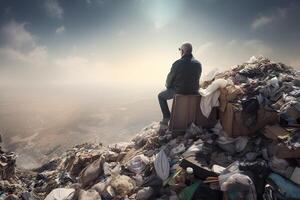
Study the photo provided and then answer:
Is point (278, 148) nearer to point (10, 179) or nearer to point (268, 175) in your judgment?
point (268, 175)

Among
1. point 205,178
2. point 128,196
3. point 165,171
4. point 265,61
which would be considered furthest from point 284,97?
point 128,196

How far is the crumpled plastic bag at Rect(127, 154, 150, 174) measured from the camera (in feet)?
18.9

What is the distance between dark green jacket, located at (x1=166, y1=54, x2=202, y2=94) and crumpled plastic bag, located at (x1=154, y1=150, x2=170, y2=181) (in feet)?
7.20

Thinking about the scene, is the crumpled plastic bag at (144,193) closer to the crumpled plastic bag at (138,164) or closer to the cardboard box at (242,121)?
the crumpled plastic bag at (138,164)

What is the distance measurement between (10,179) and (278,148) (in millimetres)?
11494

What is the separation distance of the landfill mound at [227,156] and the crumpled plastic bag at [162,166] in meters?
0.02

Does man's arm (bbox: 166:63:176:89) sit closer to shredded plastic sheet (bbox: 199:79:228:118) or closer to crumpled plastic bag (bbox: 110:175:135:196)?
shredded plastic sheet (bbox: 199:79:228:118)

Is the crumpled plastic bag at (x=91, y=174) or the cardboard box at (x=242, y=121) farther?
the crumpled plastic bag at (x=91, y=174)

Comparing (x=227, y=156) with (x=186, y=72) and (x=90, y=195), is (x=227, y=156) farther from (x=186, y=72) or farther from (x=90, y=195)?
(x=90, y=195)

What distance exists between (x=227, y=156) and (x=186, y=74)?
260 centimetres

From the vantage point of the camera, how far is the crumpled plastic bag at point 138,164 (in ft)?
18.9

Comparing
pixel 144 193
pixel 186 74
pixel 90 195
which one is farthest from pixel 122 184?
pixel 186 74

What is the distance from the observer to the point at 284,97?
561cm

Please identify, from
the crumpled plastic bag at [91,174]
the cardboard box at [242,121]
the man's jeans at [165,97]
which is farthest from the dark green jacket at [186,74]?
the crumpled plastic bag at [91,174]
